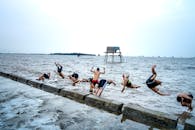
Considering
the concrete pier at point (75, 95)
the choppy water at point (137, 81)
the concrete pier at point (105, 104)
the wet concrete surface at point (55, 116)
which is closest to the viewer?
the wet concrete surface at point (55, 116)

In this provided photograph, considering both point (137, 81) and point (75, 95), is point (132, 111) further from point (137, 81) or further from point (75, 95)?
point (137, 81)

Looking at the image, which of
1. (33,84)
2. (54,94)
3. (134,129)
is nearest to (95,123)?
(134,129)

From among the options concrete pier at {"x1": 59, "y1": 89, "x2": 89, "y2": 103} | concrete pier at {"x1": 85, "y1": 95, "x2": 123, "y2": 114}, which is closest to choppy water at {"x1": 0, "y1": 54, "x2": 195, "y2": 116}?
concrete pier at {"x1": 85, "y1": 95, "x2": 123, "y2": 114}

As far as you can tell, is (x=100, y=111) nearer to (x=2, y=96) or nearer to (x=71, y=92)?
(x=71, y=92)

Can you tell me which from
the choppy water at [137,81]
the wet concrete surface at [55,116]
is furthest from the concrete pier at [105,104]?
the choppy water at [137,81]

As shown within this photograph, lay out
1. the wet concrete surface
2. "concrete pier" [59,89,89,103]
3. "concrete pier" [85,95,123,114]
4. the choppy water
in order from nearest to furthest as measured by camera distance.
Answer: the wet concrete surface < "concrete pier" [85,95,123,114] < "concrete pier" [59,89,89,103] < the choppy water

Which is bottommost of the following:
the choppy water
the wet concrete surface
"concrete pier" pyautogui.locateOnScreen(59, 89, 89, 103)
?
the choppy water

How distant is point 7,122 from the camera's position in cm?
470

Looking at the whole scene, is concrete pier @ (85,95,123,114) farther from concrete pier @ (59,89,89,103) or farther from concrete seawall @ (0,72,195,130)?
concrete pier @ (59,89,89,103)

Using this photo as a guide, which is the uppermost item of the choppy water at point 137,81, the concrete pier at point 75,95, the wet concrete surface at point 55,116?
the concrete pier at point 75,95

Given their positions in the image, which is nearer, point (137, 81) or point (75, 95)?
point (75, 95)

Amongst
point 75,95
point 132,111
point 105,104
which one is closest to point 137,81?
point 75,95

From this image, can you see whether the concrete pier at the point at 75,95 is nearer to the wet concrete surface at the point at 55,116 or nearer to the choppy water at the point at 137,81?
the wet concrete surface at the point at 55,116

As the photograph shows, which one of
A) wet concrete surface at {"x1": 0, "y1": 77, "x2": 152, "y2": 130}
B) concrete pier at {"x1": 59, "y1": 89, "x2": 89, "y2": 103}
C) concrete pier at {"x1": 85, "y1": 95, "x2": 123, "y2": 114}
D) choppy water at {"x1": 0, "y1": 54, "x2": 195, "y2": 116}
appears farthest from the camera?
choppy water at {"x1": 0, "y1": 54, "x2": 195, "y2": 116}
